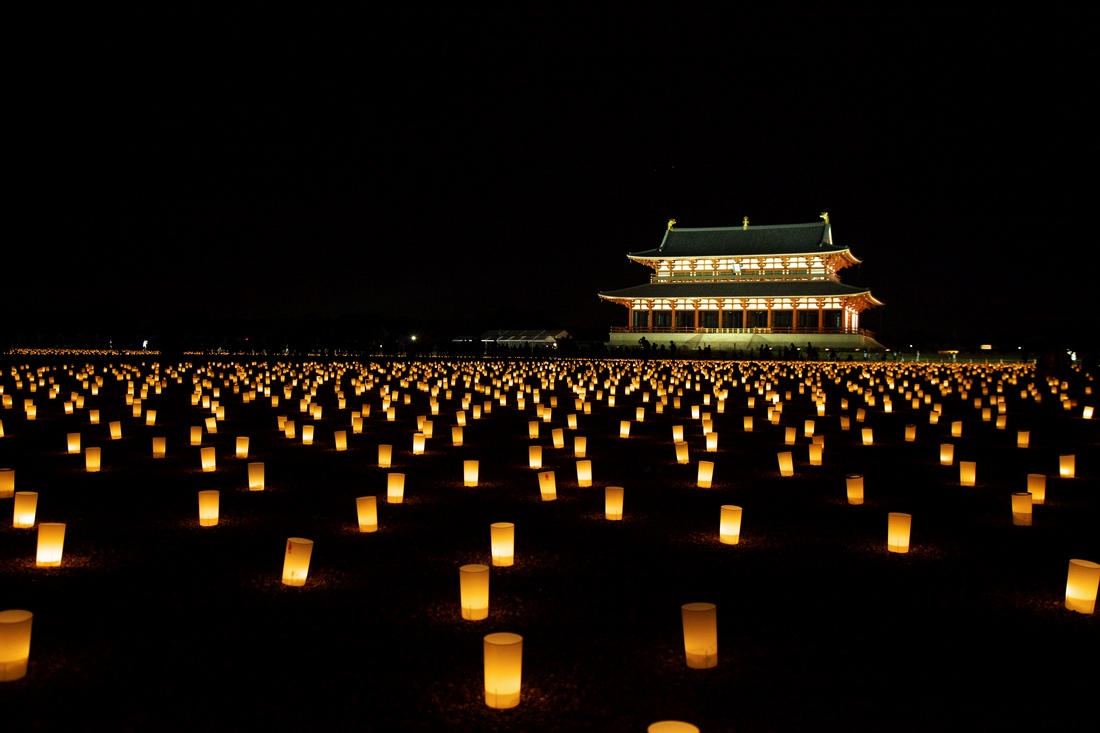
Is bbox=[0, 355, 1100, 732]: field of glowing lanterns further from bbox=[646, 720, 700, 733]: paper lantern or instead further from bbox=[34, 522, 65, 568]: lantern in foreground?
bbox=[646, 720, 700, 733]: paper lantern

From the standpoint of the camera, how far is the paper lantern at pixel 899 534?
6500 mm

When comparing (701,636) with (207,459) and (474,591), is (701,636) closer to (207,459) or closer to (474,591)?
(474,591)

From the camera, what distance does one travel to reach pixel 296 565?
552cm

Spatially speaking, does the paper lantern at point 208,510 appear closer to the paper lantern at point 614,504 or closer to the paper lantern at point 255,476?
the paper lantern at point 255,476

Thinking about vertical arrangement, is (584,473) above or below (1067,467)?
above

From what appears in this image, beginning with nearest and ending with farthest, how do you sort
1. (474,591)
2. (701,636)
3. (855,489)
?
(701,636) → (474,591) → (855,489)

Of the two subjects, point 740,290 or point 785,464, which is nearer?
point 785,464

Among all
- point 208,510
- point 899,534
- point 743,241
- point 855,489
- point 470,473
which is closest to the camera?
point 899,534

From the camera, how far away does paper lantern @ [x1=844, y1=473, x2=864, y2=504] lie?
27.2ft

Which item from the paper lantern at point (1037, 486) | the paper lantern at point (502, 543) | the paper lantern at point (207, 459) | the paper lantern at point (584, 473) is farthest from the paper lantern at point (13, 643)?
the paper lantern at point (1037, 486)

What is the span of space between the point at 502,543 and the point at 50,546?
316 cm

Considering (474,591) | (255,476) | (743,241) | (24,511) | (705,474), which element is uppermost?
(743,241)

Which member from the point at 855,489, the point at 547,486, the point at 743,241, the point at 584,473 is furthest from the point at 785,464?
the point at 743,241

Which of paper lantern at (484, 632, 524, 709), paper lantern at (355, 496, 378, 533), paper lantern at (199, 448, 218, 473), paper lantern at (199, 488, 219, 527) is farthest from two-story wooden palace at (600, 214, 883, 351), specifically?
paper lantern at (484, 632, 524, 709)
